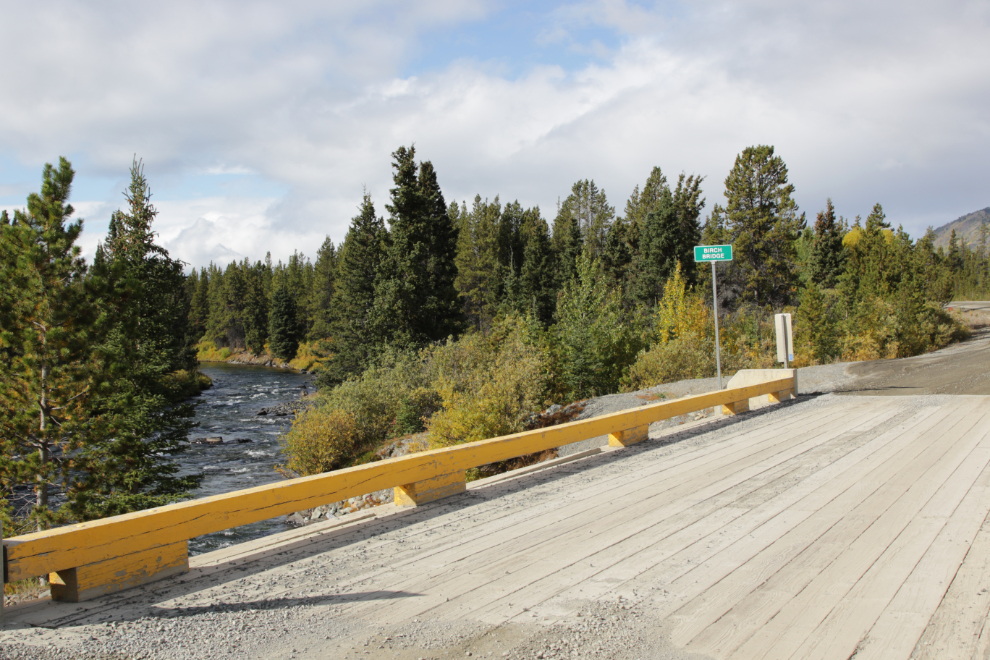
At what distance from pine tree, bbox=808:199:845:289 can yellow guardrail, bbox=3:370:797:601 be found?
53.4 m

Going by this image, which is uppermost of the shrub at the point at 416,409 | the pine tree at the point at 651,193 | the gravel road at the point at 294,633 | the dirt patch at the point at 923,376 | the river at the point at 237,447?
the pine tree at the point at 651,193

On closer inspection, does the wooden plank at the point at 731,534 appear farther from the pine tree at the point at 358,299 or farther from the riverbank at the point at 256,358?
the riverbank at the point at 256,358

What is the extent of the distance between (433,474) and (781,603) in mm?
3067

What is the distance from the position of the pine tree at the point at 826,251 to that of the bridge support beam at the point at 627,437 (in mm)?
49766

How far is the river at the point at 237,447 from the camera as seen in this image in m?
16.9

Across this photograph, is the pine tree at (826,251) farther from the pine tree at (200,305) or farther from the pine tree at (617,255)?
the pine tree at (200,305)

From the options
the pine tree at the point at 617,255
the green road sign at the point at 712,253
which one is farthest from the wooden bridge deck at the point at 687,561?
the pine tree at the point at 617,255

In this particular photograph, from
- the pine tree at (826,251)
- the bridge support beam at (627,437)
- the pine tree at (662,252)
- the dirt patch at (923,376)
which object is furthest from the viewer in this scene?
the pine tree at (826,251)

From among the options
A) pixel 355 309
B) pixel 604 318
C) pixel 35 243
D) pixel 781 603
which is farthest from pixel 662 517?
pixel 355 309

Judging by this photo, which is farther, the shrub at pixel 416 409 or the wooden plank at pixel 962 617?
the shrub at pixel 416 409

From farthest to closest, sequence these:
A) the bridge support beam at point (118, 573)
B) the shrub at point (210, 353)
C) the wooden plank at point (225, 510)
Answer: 1. the shrub at point (210, 353)
2. the bridge support beam at point (118, 573)
3. the wooden plank at point (225, 510)

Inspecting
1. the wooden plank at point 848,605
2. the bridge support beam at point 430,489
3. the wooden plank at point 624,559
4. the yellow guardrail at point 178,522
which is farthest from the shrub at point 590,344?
the wooden plank at point 848,605

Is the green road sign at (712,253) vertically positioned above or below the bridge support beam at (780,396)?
above

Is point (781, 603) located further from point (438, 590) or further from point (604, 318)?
point (604, 318)
